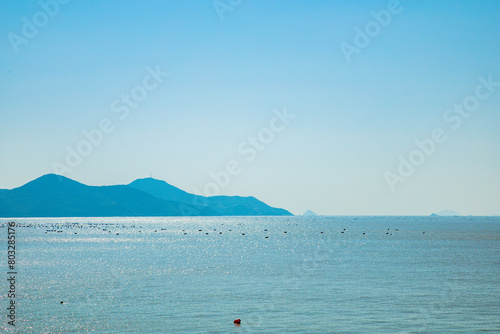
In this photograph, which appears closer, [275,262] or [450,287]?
[450,287]

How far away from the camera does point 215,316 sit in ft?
141

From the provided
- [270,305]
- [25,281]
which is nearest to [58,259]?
[25,281]

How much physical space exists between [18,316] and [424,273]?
56.1 meters

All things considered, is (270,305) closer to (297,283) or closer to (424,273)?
(297,283)

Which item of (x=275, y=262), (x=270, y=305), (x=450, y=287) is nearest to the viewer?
(x=270, y=305)

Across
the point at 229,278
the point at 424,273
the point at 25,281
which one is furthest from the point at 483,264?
the point at 25,281

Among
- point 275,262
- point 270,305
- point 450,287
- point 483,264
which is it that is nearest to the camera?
point 270,305

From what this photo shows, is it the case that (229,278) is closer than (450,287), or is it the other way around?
(450,287)

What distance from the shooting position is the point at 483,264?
84.2 meters

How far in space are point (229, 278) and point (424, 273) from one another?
30132 millimetres

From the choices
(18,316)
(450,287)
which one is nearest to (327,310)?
(450,287)

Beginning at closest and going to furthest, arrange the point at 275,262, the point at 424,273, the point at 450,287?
the point at 450,287, the point at 424,273, the point at 275,262

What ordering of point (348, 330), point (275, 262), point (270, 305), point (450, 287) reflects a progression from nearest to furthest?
point (348, 330) → point (270, 305) → point (450, 287) → point (275, 262)

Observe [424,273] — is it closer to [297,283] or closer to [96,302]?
[297,283]
